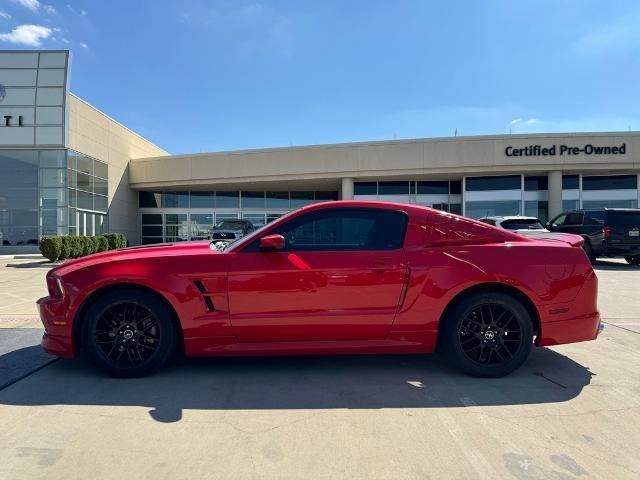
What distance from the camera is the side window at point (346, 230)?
13.0 ft

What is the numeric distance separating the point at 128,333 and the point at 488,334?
3.24 metres

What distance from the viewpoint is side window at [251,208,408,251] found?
3951 millimetres

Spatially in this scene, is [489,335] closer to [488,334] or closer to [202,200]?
[488,334]

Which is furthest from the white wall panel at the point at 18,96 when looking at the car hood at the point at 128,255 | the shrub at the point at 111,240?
the car hood at the point at 128,255

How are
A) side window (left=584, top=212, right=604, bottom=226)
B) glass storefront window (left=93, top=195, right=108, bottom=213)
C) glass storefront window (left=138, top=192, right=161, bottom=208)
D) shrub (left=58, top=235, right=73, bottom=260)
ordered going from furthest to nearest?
1. glass storefront window (left=138, top=192, right=161, bottom=208)
2. glass storefront window (left=93, top=195, right=108, bottom=213)
3. shrub (left=58, top=235, right=73, bottom=260)
4. side window (left=584, top=212, right=604, bottom=226)

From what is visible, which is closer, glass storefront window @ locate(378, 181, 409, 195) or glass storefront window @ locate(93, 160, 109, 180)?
glass storefront window @ locate(93, 160, 109, 180)

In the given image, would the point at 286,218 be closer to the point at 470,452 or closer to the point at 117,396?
the point at 117,396

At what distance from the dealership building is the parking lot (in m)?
19.7

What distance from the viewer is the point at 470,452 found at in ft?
8.87

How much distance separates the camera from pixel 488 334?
3965 millimetres

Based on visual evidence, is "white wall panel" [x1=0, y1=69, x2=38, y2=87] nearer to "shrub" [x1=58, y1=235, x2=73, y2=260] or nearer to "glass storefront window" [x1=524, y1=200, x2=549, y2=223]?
"shrub" [x1=58, y1=235, x2=73, y2=260]

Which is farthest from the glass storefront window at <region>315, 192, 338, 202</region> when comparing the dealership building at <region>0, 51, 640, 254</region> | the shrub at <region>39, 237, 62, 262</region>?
the shrub at <region>39, 237, 62, 262</region>

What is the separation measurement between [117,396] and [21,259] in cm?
1899

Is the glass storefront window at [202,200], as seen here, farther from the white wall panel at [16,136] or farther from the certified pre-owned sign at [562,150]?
the certified pre-owned sign at [562,150]
